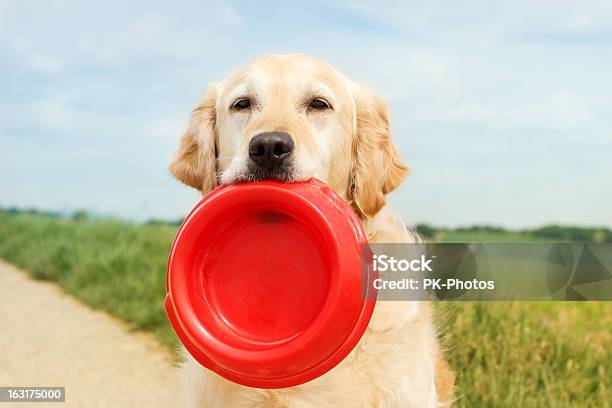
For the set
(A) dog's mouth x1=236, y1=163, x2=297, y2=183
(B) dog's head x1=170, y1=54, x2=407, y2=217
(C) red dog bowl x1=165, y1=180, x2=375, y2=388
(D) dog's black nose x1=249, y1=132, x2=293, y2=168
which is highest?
(B) dog's head x1=170, y1=54, x2=407, y2=217

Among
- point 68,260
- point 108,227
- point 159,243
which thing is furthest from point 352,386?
point 108,227

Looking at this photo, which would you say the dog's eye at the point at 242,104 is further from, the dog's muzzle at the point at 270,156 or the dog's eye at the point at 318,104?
the dog's muzzle at the point at 270,156

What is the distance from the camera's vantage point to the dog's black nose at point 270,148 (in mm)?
2893

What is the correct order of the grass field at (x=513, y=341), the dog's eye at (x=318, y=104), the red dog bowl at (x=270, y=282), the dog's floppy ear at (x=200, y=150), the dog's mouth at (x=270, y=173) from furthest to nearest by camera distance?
the grass field at (x=513, y=341) → the dog's floppy ear at (x=200, y=150) → the dog's eye at (x=318, y=104) → the dog's mouth at (x=270, y=173) → the red dog bowl at (x=270, y=282)

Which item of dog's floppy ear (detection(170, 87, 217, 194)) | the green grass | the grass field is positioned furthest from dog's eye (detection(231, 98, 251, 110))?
the green grass

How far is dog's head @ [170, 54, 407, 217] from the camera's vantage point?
296 centimetres

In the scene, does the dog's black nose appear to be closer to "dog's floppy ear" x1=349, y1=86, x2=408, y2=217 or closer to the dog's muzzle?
the dog's muzzle

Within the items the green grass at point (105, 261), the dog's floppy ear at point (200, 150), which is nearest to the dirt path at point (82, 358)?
the green grass at point (105, 261)

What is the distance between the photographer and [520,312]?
16.5ft

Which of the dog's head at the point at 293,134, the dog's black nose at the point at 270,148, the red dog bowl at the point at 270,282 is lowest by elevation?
the red dog bowl at the point at 270,282

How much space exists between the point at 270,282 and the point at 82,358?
3761 millimetres

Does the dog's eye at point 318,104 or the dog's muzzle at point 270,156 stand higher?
the dog's eye at point 318,104

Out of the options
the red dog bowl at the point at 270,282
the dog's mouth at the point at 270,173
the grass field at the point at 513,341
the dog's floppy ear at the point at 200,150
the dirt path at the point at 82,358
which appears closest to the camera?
the red dog bowl at the point at 270,282

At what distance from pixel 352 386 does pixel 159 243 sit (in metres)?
6.45
